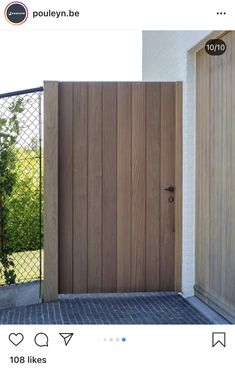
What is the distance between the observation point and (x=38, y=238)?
4.66 metres

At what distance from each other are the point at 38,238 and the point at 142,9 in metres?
3.27

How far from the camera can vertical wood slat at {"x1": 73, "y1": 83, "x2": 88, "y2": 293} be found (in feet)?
14.2

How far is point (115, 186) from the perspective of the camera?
4352mm

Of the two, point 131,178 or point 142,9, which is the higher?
point 142,9

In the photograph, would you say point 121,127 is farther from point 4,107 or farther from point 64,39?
point 64,39

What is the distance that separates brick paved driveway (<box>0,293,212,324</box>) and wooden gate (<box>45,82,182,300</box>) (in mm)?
118

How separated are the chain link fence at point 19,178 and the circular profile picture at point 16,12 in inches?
100

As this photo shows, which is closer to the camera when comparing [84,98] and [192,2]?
[192,2]

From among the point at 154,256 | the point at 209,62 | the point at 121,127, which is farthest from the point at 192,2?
the point at 154,256

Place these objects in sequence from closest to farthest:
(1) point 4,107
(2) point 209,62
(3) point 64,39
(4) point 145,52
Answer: (3) point 64,39, (2) point 209,62, (1) point 4,107, (4) point 145,52

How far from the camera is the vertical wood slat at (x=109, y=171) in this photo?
171 inches

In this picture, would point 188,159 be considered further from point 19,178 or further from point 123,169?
point 19,178

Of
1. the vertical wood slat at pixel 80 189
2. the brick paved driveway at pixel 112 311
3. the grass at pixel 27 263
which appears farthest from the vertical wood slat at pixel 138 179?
the grass at pixel 27 263
